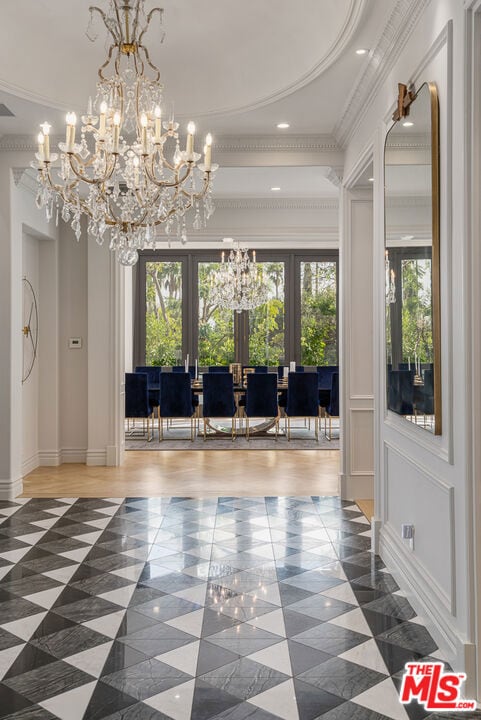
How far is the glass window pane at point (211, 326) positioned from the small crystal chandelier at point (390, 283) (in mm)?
7699

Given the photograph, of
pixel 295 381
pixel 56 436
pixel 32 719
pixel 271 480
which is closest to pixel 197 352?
pixel 295 381

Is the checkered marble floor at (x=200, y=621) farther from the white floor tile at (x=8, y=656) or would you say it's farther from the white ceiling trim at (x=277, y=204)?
the white ceiling trim at (x=277, y=204)

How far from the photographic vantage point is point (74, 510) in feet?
15.2

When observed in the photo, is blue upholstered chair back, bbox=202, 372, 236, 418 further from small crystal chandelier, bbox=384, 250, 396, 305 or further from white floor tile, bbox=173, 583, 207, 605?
white floor tile, bbox=173, 583, 207, 605

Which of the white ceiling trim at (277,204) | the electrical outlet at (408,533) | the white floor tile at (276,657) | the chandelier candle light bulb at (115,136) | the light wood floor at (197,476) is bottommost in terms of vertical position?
the white floor tile at (276,657)

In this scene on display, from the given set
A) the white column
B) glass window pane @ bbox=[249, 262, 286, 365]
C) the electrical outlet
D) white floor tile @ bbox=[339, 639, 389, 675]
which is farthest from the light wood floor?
glass window pane @ bbox=[249, 262, 286, 365]

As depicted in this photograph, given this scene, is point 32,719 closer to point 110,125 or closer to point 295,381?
point 110,125

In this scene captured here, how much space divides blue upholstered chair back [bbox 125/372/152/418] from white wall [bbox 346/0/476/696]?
513cm

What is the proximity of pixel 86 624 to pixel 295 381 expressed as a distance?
536cm

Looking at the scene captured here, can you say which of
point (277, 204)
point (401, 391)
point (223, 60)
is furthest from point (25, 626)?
point (277, 204)

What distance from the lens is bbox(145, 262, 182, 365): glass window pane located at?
1104cm

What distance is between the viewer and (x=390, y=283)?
338 centimetres

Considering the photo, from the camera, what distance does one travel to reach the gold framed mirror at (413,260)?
2527 mm

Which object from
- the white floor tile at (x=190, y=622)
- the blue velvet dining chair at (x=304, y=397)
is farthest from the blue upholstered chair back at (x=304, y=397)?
the white floor tile at (x=190, y=622)
